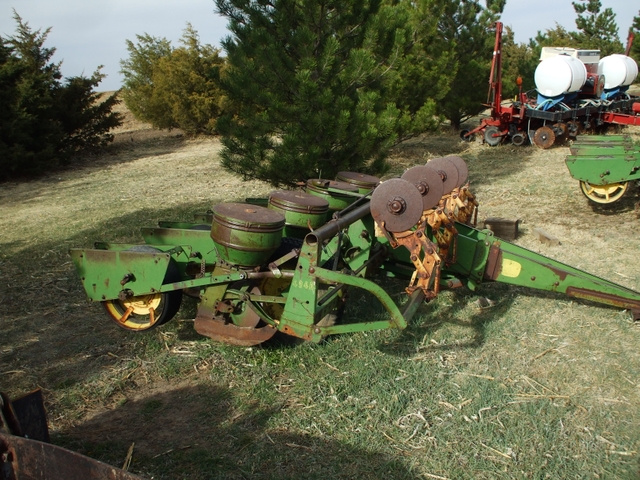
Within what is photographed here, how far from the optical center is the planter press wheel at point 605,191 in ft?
22.1

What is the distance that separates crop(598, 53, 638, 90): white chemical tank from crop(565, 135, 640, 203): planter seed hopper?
8.24 meters

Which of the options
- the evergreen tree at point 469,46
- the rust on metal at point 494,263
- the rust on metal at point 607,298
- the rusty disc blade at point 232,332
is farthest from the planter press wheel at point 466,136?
the rusty disc blade at point 232,332

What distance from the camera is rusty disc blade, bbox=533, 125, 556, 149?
12055mm

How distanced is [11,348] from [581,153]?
6.13 m

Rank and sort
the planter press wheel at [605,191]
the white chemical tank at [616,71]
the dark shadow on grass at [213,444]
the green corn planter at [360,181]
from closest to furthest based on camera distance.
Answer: the dark shadow on grass at [213,444]
the green corn planter at [360,181]
the planter press wheel at [605,191]
the white chemical tank at [616,71]

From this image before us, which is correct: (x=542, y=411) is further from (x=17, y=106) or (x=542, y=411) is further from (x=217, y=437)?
(x=17, y=106)

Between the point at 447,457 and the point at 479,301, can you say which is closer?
the point at 447,457

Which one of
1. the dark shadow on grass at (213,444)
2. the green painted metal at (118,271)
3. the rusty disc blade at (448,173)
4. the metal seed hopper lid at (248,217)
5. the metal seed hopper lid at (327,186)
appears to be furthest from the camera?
the metal seed hopper lid at (327,186)

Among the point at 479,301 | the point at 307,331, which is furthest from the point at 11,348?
the point at 479,301

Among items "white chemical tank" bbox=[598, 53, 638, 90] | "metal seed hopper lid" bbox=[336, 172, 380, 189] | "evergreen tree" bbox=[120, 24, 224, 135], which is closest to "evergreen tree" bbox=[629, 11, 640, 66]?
"white chemical tank" bbox=[598, 53, 638, 90]

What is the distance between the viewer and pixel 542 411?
10.5ft

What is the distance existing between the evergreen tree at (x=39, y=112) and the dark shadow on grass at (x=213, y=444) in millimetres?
9872

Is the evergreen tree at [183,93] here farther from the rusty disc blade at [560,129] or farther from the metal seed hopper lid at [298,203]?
the metal seed hopper lid at [298,203]

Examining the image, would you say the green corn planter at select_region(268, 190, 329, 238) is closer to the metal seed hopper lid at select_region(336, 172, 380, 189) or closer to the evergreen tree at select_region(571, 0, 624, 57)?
the metal seed hopper lid at select_region(336, 172, 380, 189)
